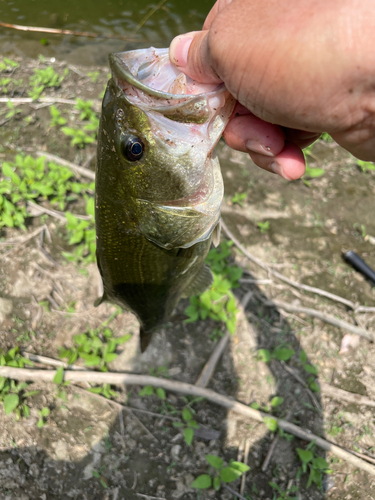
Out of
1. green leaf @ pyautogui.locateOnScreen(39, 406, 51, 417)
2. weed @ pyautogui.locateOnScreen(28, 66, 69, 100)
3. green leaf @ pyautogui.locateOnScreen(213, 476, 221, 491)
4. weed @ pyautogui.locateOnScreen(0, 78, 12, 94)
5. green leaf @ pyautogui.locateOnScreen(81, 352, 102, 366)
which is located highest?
weed @ pyautogui.locateOnScreen(28, 66, 69, 100)

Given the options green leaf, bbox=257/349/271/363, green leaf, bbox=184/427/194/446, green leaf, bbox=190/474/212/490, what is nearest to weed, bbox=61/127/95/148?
green leaf, bbox=257/349/271/363

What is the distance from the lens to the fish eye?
4.46 ft

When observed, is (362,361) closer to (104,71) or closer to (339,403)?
(339,403)

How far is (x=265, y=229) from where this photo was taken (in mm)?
3584

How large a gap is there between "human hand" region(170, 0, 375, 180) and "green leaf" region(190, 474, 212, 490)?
261 centimetres

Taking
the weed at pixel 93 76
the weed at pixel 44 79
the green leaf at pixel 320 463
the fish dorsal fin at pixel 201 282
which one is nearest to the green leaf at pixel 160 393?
the fish dorsal fin at pixel 201 282

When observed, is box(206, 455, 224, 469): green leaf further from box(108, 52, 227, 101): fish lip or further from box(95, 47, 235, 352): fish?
box(108, 52, 227, 101): fish lip

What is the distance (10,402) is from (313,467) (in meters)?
2.62

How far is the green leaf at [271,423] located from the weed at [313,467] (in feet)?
0.87

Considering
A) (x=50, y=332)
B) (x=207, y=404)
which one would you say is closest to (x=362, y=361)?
(x=207, y=404)

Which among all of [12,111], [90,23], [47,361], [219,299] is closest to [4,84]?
[12,111]

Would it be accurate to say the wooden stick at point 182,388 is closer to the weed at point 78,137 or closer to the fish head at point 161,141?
the fish head at point 161,141

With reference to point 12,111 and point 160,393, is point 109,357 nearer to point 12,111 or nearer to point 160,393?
point 160,393

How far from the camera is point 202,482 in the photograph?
90.8 inches
